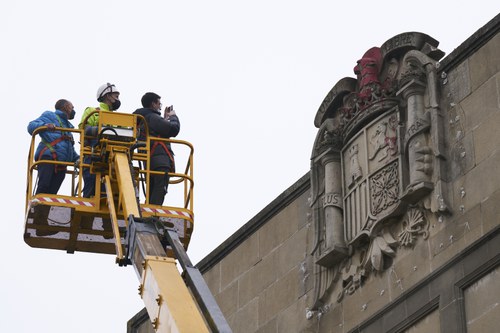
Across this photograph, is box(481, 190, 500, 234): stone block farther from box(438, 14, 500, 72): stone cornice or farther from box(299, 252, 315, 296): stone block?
box(299, 252, 315, 296): stone block

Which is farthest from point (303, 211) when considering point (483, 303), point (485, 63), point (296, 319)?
point (483, 303)

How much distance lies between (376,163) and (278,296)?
361cm

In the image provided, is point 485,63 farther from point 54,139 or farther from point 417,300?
point 54,139

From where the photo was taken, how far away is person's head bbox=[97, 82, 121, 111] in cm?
2711

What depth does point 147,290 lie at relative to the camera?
21422 millimetres

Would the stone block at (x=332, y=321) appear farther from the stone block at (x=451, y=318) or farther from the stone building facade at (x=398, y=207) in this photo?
the stone block at (x=451, y=318)

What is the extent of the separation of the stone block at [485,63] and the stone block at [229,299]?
7087 millimetres

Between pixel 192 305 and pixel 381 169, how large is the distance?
20.6ft

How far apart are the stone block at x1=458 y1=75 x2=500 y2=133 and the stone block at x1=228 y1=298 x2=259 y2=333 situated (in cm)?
613

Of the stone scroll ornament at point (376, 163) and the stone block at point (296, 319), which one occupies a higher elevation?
the stone scroll ornament at point (376, 163)

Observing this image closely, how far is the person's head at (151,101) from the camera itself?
27.5 m

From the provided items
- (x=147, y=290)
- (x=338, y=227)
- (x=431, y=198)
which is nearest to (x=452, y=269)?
(x=431, y=198)

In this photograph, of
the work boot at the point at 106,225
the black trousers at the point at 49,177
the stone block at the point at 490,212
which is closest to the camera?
the stone block at the point at 490,212

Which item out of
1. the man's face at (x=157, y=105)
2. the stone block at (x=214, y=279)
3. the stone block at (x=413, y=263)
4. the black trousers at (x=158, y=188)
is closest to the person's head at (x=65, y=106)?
the man's face at (x=157, y=105)
